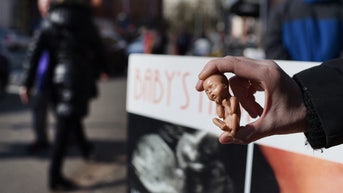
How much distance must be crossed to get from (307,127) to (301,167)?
0.53 m

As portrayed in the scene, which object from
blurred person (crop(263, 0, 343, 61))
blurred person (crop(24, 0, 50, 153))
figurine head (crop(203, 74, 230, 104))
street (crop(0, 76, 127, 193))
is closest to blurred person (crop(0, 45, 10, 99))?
street (crop(0, 76, 127, 193))

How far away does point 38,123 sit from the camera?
586cm

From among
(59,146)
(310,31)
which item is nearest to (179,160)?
(310,31)

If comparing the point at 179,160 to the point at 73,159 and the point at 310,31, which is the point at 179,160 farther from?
the point at 73,159

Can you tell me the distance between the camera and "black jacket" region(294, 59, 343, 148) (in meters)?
1.13

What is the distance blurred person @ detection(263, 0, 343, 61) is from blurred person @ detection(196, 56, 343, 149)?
1.84 meters

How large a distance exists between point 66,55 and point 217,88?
11.7 feet

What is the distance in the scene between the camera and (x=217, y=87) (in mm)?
1163

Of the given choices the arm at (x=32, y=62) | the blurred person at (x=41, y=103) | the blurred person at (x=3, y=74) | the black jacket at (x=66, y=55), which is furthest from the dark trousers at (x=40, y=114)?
the blurred person at (x=3, y=74)

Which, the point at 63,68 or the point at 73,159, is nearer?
the point at 63,68

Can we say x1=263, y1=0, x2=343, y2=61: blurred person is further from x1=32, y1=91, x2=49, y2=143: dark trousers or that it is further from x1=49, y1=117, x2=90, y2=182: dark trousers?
x1=32, y1=91, x2=49, y2=143: dark trousers

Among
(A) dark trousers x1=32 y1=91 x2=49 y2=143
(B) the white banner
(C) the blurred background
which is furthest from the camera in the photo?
(C) the blurred background

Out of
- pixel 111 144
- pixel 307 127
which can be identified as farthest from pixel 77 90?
pixel 307 127

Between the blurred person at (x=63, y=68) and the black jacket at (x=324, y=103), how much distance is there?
3.53 metres
